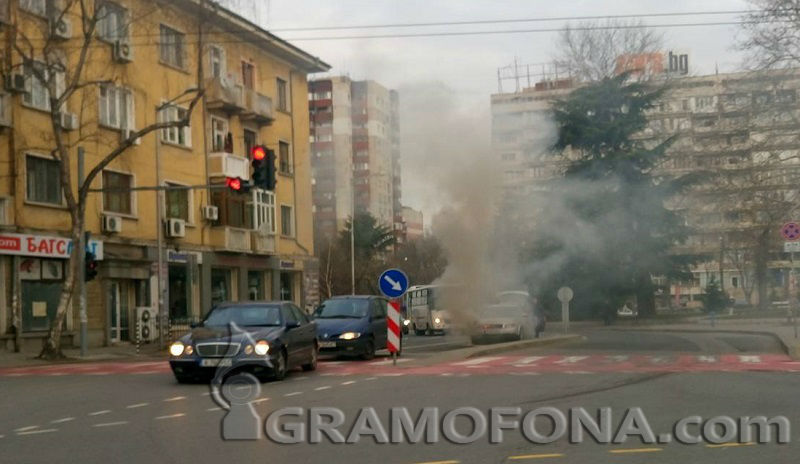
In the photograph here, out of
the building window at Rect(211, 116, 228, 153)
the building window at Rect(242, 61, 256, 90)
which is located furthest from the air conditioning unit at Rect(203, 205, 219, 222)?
the building window at Rect(242, 61, 256, 90)

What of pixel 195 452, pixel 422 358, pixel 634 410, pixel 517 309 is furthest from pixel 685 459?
pixel 517 309

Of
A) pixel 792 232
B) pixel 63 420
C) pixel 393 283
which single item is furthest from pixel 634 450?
pixel 792 232

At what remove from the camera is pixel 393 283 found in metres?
21.9

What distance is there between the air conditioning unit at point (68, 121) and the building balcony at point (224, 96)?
800 cm

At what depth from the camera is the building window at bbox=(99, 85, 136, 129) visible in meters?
34.6

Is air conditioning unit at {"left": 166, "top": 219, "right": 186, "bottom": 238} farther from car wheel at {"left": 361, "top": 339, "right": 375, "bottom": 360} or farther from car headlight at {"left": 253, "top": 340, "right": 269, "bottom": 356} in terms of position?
car headlight at {"left": 253, "top": 340, "right": 269, "bottom": 356}

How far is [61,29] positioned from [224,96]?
11919mm

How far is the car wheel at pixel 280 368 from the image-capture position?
17859mm

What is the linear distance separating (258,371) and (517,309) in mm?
17998

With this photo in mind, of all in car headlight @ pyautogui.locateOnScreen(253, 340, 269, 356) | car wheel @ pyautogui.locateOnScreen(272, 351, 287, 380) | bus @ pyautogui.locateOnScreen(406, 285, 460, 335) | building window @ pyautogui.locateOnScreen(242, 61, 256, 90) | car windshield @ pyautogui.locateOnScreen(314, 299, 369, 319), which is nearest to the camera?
car headlight @ pyautogui.locateOnScreen(253, 340, 269, 356)

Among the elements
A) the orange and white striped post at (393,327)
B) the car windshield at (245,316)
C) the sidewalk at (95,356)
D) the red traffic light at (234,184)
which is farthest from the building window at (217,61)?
the car windshield at (245,316)

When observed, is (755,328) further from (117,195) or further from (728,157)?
(117,195)

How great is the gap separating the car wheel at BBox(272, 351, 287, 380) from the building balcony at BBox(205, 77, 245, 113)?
76.0 feet

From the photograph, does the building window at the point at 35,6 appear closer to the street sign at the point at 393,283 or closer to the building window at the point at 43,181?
the building window at the point at 43,181
